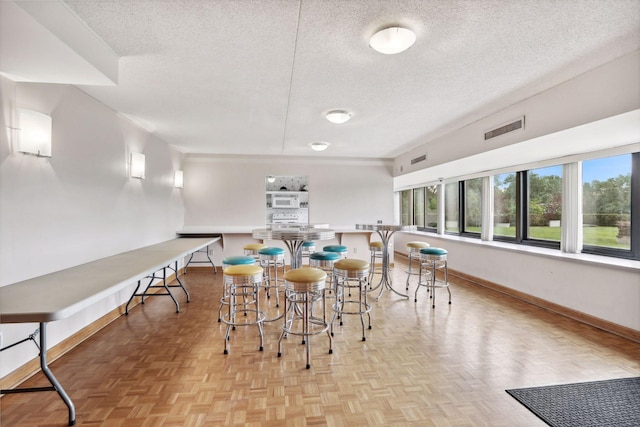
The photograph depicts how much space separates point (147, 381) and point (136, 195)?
2.82m

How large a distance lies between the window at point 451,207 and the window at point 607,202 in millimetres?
2640

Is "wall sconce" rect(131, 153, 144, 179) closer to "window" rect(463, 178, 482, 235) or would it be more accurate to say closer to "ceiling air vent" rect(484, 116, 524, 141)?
"ceiling air vent" rect(484, 116, 524, 141)

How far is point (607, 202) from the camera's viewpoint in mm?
Result: 3756

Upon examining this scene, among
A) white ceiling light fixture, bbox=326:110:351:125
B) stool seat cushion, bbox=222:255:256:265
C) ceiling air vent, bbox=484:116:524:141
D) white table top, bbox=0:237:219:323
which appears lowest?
stool seat cushion, bbox=222:255:256:265

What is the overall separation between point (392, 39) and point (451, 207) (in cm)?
552

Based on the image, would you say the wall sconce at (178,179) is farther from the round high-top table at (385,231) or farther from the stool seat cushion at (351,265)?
the stool seat cushion at (351,265)

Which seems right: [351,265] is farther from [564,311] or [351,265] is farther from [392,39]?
[564,311]

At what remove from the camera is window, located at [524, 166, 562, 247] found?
4418 millimetres

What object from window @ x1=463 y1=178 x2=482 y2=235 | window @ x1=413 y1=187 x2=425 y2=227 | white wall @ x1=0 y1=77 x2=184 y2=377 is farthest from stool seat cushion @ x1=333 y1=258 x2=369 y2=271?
window @ x1=413 y1=187 x2=425 y2=227

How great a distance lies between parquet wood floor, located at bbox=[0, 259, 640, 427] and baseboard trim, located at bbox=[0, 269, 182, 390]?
2.8 inches

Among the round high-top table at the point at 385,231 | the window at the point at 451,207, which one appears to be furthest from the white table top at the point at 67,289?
the window at the point at 451,207

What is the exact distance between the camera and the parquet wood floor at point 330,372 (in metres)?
1.89

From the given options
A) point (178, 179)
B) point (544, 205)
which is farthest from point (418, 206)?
point (178, 179)

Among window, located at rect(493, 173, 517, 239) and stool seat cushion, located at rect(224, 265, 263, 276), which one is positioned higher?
window, located at rect(493, 173, 517, 239)
